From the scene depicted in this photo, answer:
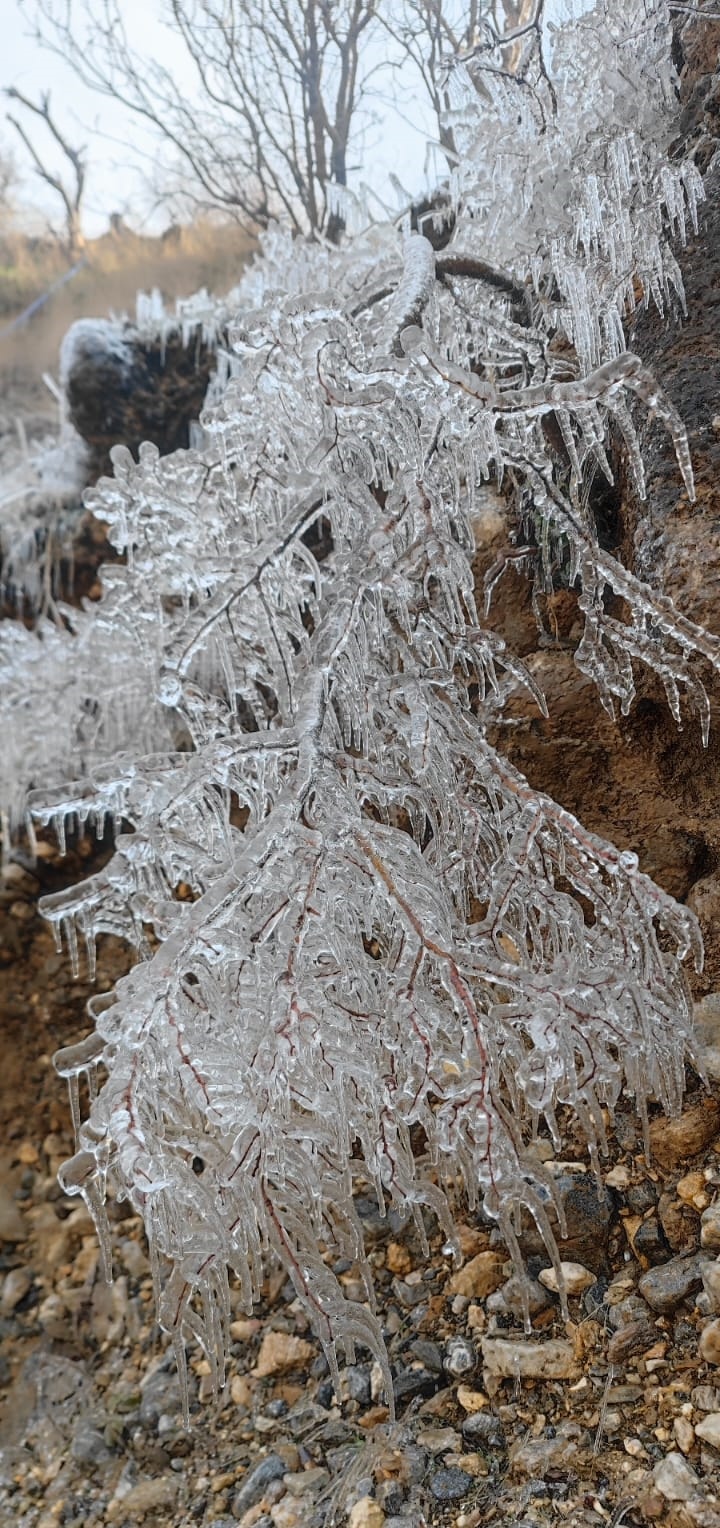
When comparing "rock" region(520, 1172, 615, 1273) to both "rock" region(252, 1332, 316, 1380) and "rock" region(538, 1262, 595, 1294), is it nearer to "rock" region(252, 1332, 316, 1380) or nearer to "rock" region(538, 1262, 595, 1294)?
"rock" region(538, 1262, 595, 1294)

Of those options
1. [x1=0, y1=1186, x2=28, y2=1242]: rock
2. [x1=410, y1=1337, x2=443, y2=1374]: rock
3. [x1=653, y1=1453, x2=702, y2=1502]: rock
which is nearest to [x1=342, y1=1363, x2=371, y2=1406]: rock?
[x1=410, y1=1337, x2=443, y2=1374]: rock

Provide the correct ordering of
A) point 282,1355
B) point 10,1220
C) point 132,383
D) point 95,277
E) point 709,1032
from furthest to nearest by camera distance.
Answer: point 95,277 < point 132,383 < point 10,1220 < point 282,1355 < point 709,1032

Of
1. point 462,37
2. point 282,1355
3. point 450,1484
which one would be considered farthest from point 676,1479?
point 462,37

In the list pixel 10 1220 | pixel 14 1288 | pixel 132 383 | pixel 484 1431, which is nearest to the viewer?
pixel 484 1431

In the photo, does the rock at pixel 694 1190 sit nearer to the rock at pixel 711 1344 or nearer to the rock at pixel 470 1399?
the rock at pixel 711 1344

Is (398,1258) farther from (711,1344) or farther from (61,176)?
(61,176)

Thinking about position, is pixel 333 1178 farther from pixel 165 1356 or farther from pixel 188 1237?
pixel 165 1356

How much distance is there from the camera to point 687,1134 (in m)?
1.61

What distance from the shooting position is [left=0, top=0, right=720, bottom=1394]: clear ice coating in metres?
1.27

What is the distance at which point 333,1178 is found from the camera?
4.72 ft

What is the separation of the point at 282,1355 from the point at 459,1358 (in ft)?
1.68

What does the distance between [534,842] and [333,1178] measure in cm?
70

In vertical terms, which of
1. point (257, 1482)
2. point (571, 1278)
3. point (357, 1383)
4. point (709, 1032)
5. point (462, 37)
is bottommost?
point (257, 1482)

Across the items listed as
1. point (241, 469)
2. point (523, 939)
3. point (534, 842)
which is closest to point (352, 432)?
point (241, 469)
